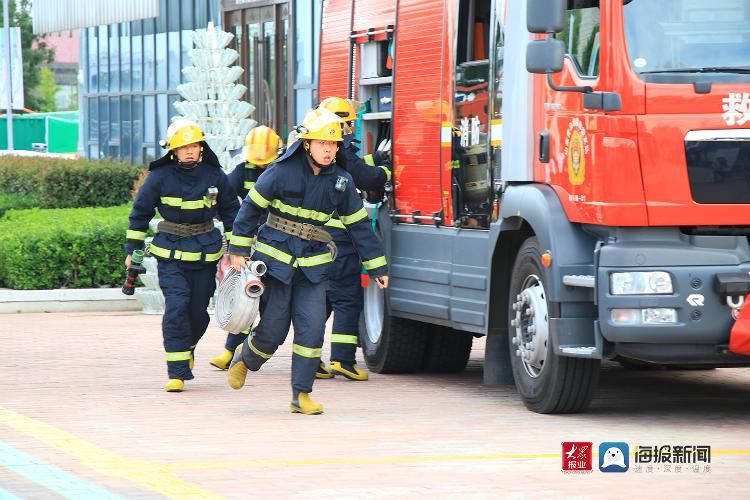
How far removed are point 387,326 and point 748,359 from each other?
3813 mm

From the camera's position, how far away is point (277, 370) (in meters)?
13.2

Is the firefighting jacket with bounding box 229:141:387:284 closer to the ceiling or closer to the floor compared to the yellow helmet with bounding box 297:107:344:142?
closer to the floor

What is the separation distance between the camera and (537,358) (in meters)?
10.2

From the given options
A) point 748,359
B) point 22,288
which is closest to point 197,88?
point 22,288

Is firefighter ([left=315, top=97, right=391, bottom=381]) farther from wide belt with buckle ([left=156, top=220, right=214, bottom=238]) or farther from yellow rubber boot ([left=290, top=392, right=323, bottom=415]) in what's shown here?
yellow rubber boot ([left=290, top=392, right=323, bottom=415])

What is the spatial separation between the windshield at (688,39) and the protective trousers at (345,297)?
11.7ft

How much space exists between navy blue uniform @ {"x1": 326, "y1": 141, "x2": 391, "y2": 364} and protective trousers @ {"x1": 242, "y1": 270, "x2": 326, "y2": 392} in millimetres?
1820

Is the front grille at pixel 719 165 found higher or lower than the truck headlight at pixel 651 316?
higher

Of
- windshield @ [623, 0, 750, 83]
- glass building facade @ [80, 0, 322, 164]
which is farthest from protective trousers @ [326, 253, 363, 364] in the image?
glass building facade @ [80, 0, 322, 164]

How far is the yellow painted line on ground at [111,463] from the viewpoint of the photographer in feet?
25.1

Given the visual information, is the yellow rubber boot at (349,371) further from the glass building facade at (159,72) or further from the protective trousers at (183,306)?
the glass building facade at (159,72)

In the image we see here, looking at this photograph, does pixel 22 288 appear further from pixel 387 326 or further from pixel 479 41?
pixel 479 41

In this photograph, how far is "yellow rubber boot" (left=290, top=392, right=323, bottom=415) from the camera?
10391mm

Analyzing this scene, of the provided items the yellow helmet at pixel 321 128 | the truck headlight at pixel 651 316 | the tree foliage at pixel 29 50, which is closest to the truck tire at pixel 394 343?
the yellow helmet at pixel 321 128
